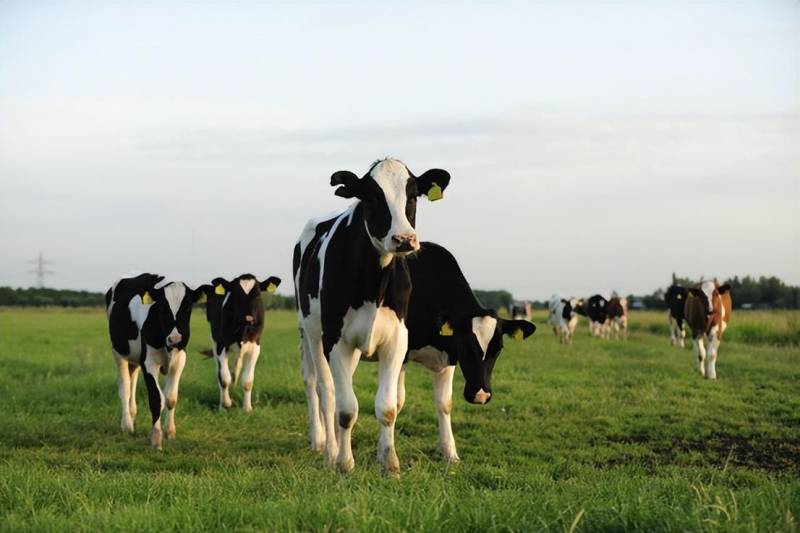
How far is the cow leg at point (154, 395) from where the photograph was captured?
10797 mm

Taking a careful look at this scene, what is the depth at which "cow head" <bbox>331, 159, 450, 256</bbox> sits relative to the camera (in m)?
7.62

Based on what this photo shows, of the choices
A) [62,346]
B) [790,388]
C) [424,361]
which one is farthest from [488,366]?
[62,346]

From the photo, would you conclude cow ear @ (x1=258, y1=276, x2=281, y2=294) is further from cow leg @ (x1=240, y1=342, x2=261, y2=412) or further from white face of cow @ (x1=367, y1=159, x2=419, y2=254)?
white face of cow @ (x1=367, y1=159, x2=419, y2=254)

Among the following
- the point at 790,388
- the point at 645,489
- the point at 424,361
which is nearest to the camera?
the point at 645,489

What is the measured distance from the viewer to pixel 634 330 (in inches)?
1770

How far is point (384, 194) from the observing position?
25.3 feet

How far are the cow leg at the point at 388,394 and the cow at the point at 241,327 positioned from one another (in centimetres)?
599

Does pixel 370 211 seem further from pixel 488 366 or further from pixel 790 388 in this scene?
pixel 790 388

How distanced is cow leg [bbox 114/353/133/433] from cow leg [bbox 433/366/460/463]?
454 centimetres

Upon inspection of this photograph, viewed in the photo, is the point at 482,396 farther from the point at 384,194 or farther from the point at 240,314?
the point at 240,314

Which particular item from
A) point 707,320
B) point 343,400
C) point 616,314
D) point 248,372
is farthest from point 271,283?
point 616,314

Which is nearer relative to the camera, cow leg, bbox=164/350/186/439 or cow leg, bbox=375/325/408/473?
cow leg, bbox=375/325/408/473

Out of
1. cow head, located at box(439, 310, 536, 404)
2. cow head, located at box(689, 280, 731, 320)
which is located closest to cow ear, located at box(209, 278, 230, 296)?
cow head, located at box(439, 310, 536, 404)

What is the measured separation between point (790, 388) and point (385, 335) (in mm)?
11339
